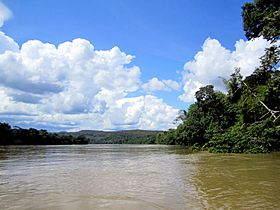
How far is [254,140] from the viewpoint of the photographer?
1123 inches

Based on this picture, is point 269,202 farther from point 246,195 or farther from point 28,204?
point 28,204

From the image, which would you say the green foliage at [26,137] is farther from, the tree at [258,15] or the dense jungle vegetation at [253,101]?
the tree at [258,15]

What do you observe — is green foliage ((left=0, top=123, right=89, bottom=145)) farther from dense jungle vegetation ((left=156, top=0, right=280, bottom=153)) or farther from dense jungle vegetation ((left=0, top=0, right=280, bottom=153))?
dense jungle vegetation ((left=156, top=0, right=280, bottom=153))

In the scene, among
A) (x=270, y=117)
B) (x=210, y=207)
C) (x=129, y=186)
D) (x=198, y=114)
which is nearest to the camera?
(x=210, y=207)

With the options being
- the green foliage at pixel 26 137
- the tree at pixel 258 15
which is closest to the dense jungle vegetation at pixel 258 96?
the tree at pixel 258 15

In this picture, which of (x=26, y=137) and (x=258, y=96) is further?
(x=26, y=137)

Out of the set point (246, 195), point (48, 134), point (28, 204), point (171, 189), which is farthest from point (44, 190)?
point (48, 134)

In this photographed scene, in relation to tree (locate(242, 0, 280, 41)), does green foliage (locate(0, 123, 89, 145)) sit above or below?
below

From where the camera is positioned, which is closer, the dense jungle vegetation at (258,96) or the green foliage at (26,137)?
the dense jungle vegetation at (258,96)

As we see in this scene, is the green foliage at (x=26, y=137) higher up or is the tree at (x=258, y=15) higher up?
the tree at (x=258, y=15)

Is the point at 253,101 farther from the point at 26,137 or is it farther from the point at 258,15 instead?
the point at 26,137

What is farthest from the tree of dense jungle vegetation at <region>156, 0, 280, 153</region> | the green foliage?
the green foliage

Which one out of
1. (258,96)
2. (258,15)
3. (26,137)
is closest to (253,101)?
(258,96)

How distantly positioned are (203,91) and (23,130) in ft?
202
